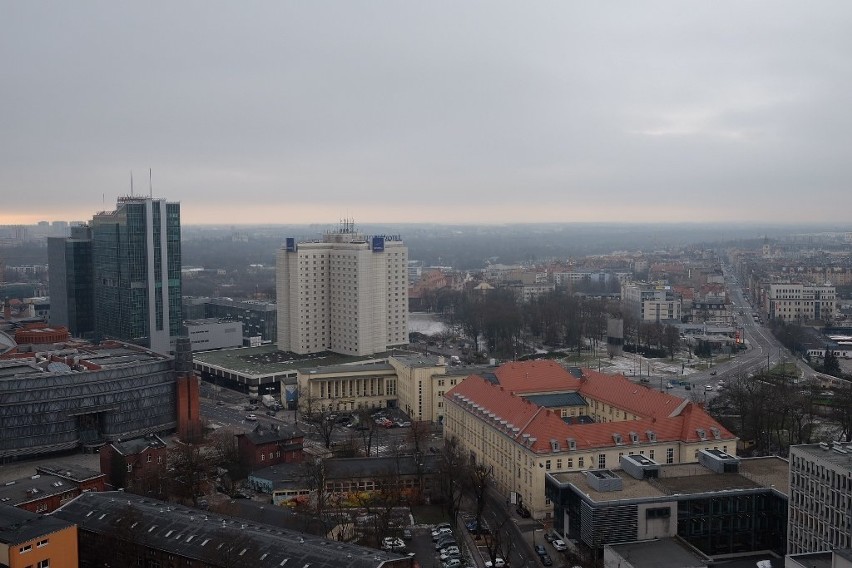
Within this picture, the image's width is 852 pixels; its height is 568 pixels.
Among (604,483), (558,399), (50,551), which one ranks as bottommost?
(50,551)

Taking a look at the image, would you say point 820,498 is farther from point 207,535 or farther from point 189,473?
point 189,473

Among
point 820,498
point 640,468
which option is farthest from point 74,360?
point 820,498

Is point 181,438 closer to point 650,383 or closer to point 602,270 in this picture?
point 650,383

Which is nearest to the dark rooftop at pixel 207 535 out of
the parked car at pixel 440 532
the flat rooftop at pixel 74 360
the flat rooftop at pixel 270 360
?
the parked car at pixel 440 532

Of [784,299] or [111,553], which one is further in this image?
[784,299]

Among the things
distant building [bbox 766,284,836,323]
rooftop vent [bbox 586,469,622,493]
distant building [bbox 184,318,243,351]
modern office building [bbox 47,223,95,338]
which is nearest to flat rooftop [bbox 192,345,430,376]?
distant building [bbox 184,318,243,351]

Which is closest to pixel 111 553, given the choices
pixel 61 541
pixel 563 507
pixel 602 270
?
pixel 61 541
